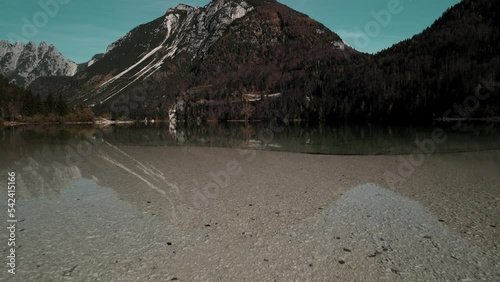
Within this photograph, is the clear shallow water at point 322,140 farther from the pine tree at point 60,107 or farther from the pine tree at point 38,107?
the pine tree at point 60,107

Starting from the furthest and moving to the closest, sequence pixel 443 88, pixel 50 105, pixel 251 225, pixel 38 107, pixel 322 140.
Answer: pixel 50 105
pixel 38 107
pixel 443 88
pixel 322 140
pixel 251 225

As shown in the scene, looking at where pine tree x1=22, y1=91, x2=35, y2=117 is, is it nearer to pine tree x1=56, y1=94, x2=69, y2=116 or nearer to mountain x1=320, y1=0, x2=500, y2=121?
pine tree x1=56, y1=94, x2=69, y2=116

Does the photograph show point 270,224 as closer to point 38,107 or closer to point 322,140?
point 322,140

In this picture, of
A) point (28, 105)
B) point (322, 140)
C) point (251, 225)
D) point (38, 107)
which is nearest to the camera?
point (251, 225)

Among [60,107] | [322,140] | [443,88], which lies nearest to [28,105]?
[60,107]

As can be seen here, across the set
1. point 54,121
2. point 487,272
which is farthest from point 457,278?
point 54,121

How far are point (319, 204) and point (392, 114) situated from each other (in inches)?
6576

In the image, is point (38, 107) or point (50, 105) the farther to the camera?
point (50, 105)

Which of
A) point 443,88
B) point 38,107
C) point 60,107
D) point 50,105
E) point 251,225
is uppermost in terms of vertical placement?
point 443,88

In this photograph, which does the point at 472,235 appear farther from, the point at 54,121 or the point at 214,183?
the point at 54,121

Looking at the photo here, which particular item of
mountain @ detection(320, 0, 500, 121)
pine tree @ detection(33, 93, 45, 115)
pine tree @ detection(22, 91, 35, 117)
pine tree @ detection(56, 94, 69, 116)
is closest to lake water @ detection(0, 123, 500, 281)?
mountain @ detection(320, 0, 500, 121)

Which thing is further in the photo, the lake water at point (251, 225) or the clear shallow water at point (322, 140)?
the clear shallow water at point (322, 140)

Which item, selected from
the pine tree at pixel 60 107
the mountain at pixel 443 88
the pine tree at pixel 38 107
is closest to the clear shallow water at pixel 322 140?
the mountain at pixel 443 88

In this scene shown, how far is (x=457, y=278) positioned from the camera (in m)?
8.20
